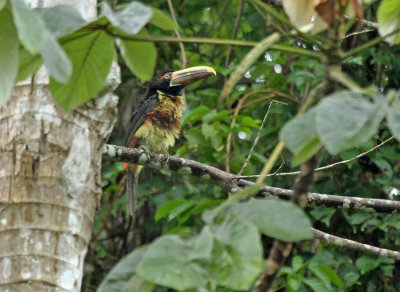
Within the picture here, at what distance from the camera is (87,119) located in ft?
7.35

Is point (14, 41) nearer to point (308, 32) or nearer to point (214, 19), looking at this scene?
point (308, 32)

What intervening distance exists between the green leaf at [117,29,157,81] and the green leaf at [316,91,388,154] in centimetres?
40

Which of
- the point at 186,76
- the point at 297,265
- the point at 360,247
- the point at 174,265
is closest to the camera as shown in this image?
the point at 174,265

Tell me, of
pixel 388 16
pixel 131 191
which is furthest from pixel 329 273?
pixel 388 16

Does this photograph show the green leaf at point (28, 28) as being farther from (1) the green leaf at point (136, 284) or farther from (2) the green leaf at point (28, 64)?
(1) the green leaf at point (136, 284)

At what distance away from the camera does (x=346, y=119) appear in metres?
0.84

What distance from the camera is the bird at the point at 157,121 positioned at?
473cm

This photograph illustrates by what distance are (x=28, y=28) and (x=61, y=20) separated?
17 centimetres

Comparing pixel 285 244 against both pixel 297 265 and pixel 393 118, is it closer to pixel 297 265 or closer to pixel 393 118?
pixel 393 118

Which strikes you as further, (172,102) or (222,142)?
(172,102)

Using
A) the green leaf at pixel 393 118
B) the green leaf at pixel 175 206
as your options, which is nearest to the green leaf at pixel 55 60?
the green leaf at pixel 393 118

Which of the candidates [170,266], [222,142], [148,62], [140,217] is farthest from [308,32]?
[140,217]

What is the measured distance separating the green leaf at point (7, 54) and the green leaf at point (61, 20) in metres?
0.06

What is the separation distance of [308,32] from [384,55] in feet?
12.7
